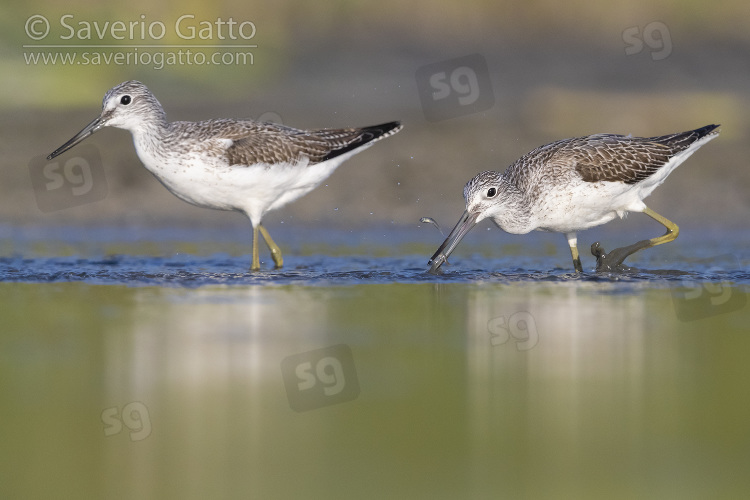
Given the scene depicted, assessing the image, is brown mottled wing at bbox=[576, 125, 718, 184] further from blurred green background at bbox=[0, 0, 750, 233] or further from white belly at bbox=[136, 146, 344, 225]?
blurred green background at bbox=[0, 0, 750, 233]

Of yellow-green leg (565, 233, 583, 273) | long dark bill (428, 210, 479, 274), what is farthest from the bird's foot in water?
long dark bill (428, 210, 479, 274)

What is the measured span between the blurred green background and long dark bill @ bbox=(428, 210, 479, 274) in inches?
182

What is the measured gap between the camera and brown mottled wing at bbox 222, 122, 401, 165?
12828 mm

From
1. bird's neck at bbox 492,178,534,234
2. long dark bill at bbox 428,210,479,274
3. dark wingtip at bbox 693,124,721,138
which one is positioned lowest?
long dark bill at bbox 428,210,479,274

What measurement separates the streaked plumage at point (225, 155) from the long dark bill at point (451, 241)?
2.05 m

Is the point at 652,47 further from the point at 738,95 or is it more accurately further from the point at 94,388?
the point at 94,388

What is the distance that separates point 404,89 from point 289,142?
7.46 metres

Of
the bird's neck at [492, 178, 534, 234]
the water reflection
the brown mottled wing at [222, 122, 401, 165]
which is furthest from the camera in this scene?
the brown mottled wing at [222, 122, 401, 165]

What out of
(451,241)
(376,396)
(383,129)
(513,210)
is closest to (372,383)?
(376,396)

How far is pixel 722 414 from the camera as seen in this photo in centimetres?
710

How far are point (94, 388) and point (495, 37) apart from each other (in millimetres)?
15730

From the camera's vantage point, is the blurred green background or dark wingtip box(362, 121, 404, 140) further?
the blurred green background

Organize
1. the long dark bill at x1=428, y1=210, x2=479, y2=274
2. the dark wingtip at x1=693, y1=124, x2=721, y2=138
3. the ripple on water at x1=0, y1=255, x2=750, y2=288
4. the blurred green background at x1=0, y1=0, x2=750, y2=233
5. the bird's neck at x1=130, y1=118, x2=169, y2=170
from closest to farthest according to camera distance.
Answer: the ripple on water at x1=0, y1=255, x2=750, y2=288
the long dark bill at x1=428, y1=210, x2=479, y2=274
the bird's neck at x1=130, y1=118, x2=169, y2=170
the dark wingtip at x1=693, y1=124, x2=721, y2=138
the blurred green background at x1=0, y1=0, x2=750, y2=233

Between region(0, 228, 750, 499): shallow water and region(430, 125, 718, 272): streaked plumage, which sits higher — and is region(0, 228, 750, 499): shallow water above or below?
below
